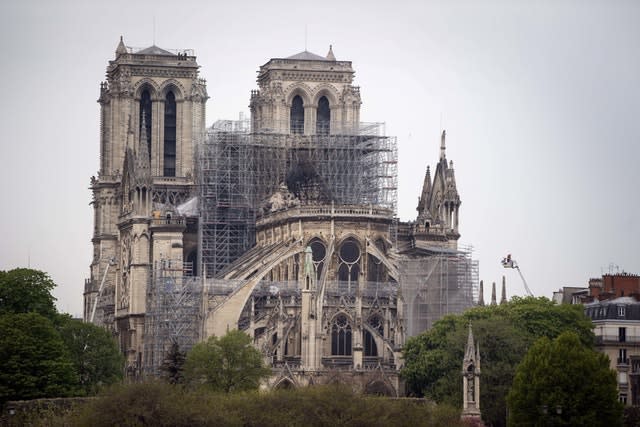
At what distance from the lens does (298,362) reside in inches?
5177

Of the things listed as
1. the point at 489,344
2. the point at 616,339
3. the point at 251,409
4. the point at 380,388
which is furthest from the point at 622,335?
the point at 251,409

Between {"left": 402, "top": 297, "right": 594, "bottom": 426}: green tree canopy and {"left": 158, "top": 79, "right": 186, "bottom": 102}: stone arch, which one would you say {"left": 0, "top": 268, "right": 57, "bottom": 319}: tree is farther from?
{"left": 158, "top": 79, "right": 186, "bottom": 102}: stone arch

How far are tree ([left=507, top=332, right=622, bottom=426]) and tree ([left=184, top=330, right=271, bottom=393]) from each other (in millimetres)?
19528

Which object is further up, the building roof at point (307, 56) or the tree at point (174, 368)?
the building roof at point (307, 56)

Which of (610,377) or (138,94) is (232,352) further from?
(138,94)

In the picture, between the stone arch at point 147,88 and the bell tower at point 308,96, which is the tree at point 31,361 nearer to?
the bell tower at point 308,96

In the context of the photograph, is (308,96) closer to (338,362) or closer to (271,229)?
(271,229)

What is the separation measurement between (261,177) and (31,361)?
124 feet

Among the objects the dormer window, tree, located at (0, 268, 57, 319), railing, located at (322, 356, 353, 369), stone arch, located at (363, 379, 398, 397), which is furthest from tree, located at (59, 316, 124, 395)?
the dormer window

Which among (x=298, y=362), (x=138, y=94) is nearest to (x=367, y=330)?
(x=298, y=362)

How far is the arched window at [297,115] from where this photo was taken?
151 meters

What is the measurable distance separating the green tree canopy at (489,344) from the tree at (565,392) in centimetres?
1138

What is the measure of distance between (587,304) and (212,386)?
21.9m

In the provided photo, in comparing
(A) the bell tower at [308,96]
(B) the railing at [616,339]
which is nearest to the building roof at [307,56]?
(A) the bell tower at [308,96]
